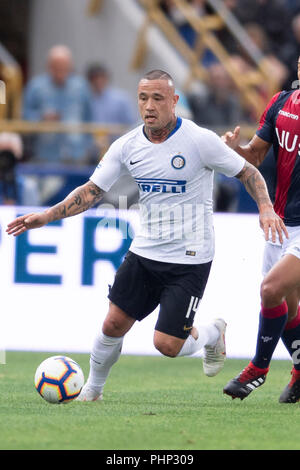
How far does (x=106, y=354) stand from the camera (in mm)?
7336

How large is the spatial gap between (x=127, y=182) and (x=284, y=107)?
17.6ft

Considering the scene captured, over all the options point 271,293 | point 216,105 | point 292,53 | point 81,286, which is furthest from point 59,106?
point 271,293

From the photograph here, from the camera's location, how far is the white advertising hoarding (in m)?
10.7

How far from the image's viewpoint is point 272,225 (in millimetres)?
6840

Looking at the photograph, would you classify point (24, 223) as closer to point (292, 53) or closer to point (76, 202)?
point (76, 202)

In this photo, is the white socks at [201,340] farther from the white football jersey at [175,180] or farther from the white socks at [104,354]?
the white football jersey at [175,180]

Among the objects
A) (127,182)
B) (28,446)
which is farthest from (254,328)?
(28,446)

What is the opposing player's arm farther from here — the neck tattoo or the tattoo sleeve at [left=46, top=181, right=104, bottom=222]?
the tattoo sleeve at [left=46, top=181, right=104, bottom=222]

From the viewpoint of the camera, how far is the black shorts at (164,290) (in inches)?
285

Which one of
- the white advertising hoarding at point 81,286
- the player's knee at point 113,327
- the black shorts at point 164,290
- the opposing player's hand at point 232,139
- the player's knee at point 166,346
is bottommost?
the white advertising hoarding at point 81,286

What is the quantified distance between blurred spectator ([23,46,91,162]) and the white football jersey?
260 inches

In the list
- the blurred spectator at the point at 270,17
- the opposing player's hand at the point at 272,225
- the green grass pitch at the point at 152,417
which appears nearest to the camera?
the green grass pitch at the point at 152,417

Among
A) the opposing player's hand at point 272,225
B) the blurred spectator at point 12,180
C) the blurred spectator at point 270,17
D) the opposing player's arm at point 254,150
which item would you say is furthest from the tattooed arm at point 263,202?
the blurred spectator at point 270,17

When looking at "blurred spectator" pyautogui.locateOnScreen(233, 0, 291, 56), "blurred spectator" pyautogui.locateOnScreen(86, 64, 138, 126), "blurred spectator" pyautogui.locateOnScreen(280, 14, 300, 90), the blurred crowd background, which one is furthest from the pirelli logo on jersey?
"blurred spectator" pyautogui.locateOnScreen(233, 0, 291, 56)
